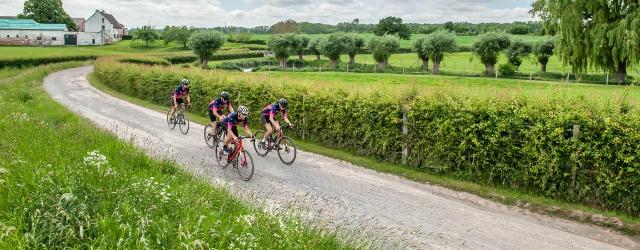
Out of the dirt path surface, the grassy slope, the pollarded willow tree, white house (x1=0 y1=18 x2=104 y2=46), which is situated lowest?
the dirt path surface

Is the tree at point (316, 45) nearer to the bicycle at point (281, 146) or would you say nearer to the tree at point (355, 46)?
the tree at point (355, 46)

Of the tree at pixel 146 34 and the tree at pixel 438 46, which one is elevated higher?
the tree at pixel 146 34

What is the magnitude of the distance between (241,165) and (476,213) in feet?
20.0

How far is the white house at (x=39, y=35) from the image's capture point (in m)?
113

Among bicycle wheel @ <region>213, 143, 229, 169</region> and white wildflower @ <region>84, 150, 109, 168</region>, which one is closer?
white wildflower @ <region>84, 150, 109, 168</region>

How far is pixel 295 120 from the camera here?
1995cm

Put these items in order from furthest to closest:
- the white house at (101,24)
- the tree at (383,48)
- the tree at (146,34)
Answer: the white house at (101,24)
the tree at (146,34)
the tree at (383,48)

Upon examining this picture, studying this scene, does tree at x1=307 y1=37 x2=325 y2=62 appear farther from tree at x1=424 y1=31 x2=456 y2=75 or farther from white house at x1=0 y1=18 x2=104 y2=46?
white house at x1=0 y1=18 x2=104 y2=46

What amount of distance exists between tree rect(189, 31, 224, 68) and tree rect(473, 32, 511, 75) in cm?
3823

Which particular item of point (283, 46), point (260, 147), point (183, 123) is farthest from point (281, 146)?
point (283, 46)

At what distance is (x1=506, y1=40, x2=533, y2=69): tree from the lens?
64.5 metres

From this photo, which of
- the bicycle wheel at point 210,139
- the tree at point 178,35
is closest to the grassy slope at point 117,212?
the bicycle wheel at point 210,139

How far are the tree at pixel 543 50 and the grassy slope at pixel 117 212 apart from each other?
203 feet

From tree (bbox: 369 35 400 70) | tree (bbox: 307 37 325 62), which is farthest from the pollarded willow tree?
tree (bbox: 307 37 325 62)
